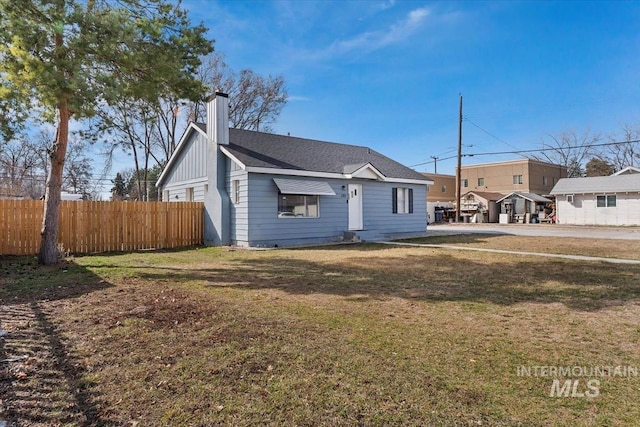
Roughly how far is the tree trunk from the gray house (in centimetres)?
519

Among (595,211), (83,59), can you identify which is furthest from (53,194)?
(595,211)

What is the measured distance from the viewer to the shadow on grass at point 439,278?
6121mm

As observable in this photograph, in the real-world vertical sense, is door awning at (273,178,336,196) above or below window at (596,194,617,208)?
above

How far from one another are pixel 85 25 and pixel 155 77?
5.24 feet

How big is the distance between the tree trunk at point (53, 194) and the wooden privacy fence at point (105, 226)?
2735mm

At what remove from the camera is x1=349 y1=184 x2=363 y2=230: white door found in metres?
16.3

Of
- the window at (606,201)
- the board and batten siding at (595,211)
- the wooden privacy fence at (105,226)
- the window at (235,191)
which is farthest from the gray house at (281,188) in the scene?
the window at (606,201)

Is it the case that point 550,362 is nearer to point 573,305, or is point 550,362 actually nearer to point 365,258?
point 573,305

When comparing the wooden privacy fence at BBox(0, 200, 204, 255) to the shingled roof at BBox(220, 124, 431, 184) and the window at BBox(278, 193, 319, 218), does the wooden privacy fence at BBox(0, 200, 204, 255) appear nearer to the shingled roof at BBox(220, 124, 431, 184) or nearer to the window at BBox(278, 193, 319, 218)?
the shingled roof at BBox(220, 124, 431, 184)

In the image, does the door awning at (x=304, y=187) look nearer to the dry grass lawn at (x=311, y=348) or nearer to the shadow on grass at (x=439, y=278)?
the shadow on grass at (x=439, y=278)

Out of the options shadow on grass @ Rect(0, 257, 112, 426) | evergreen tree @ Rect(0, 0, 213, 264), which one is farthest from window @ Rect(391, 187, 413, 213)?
shadow on grass @ Rect(0, 257, 112, 426)

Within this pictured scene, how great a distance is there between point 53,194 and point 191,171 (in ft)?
24.2

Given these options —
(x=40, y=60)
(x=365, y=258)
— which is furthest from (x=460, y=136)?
(x=40, y=60)

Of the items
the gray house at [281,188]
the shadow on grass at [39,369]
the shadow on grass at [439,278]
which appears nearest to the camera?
the shadow on grass at [39,369]
